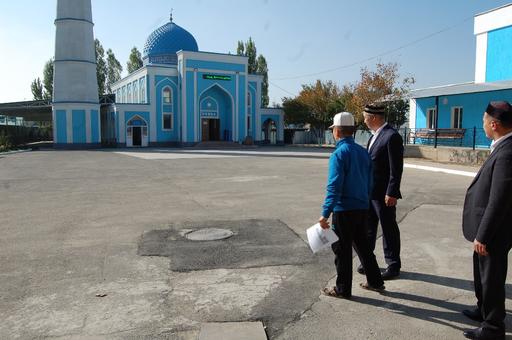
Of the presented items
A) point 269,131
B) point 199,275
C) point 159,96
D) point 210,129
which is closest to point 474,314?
point 199,275

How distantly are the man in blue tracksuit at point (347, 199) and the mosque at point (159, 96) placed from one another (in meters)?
39.2

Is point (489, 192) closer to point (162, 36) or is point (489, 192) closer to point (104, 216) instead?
point (104, 216)

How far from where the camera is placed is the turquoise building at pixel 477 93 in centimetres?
2341

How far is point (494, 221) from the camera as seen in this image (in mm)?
3262

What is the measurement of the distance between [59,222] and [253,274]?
173 inches

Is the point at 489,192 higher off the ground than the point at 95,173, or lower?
higher

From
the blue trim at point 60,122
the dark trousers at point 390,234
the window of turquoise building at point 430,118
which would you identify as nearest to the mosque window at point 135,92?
the blue trim at point 60,122

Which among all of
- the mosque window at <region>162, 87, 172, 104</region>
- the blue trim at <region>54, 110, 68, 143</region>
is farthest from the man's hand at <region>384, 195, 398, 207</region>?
the mosque window at <region>162, 87, 172, 104</region>

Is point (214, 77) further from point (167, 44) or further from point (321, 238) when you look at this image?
point (321, 238)

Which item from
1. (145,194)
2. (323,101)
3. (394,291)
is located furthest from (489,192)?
(323,101)

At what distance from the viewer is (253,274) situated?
4.89 meters

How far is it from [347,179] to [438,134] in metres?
23.7

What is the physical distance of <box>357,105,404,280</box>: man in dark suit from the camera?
477cm

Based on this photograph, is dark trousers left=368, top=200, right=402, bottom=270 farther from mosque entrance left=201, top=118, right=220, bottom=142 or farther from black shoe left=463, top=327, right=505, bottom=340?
mosque entrance left=201, top=118, right=220, bottom=142
